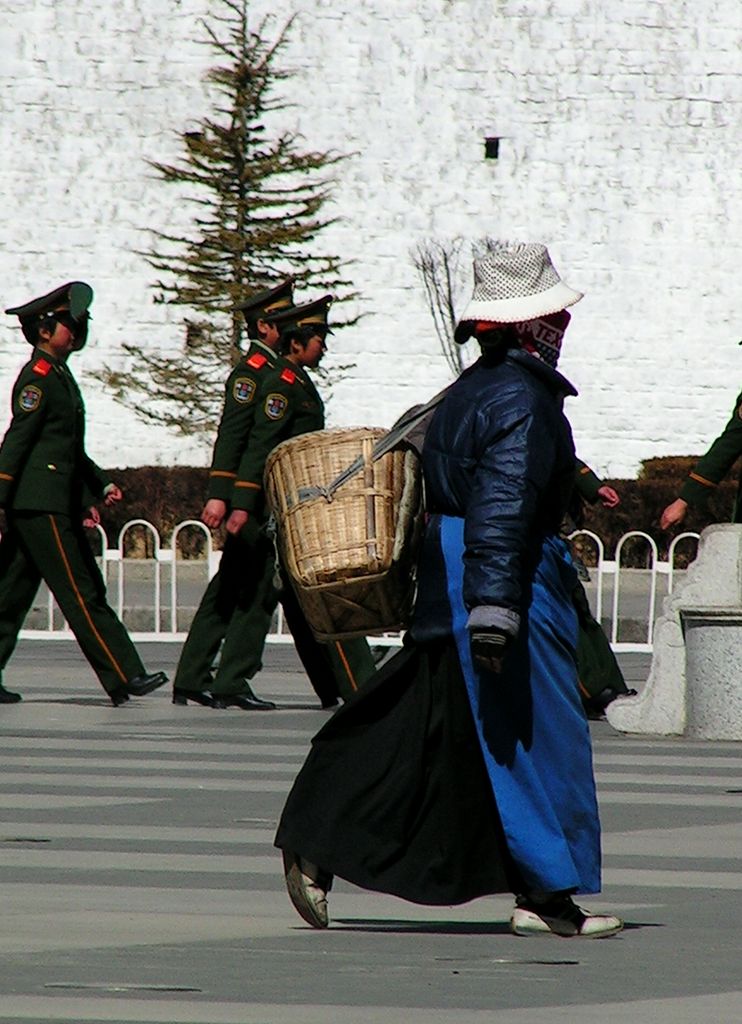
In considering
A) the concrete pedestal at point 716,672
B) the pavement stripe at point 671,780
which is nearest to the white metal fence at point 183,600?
the concrete pedestal at point 716,672

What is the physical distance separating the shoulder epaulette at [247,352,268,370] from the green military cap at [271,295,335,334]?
0.19m

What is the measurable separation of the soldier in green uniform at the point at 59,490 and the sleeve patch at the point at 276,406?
85 cm

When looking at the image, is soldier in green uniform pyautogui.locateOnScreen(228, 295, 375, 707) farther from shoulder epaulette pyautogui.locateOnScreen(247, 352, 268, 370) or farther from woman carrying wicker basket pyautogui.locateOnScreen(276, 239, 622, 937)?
woman carrying wicker basket pyautogui.locateOnScreen(276, 239, 622, 937)

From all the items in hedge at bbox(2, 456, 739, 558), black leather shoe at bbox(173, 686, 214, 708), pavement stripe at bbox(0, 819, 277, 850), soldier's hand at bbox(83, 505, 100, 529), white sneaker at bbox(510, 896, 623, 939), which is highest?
white sneaker at bbox(510, 896, 623, 939)

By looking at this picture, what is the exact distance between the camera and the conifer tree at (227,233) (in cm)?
3266

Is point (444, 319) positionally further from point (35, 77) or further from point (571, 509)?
point (571, 509)

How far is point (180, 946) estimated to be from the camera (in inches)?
234

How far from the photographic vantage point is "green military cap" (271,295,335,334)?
1264 centimetres

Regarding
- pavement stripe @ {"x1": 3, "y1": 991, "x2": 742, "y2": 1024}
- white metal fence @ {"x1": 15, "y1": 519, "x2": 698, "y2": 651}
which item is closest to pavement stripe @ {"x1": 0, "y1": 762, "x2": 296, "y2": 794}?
pavement stripe @ {"x1": 3, "y1": 991, "x2": 742, "y2": 1024}

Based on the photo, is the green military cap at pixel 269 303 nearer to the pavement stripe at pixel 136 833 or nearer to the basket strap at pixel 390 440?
the pavement stripe at pixel 136 833

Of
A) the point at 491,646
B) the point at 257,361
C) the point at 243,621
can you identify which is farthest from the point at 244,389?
the point at 491,646

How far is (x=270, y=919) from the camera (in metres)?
6.43

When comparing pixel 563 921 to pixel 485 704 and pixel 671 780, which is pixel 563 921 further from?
pixel 671 780

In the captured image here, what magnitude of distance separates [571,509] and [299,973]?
1.52 metres
